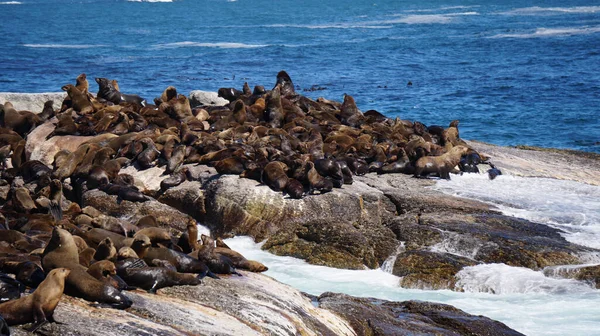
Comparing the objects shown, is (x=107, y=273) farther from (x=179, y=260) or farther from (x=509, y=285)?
(x=509, y=285)

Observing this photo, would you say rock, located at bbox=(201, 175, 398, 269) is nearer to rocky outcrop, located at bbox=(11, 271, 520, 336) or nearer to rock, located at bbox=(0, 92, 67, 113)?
rocky outcrop, located at bbox=(11, 271, 520, 336)

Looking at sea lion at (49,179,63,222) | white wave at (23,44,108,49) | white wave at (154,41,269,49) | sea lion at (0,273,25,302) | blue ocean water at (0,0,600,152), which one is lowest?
white wave at (23,44,108,49)

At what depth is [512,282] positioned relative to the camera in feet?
34.3

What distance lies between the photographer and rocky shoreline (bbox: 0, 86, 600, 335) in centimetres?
831

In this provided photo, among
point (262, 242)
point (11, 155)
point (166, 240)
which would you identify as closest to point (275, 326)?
point (166, 240)

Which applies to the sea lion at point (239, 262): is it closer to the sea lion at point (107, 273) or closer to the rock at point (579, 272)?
the sea lion at point (107, 273)

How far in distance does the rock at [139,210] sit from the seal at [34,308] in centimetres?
580

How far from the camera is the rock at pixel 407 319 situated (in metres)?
8.16

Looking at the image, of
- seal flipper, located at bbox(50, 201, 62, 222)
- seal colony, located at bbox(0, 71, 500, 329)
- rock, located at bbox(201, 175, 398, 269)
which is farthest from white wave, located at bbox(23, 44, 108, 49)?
seal flipper, located at bbox(50, 201, 62, 222)

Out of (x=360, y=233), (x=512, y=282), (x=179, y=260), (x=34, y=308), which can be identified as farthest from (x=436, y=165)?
(x=34, y=308)

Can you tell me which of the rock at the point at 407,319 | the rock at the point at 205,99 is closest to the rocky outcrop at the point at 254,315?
the rock at the point at 407,319

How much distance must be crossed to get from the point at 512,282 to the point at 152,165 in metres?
6.25

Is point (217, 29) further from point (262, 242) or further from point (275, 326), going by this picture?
point (275, 326)

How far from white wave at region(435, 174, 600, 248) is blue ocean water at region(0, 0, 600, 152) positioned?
10.6 meters
